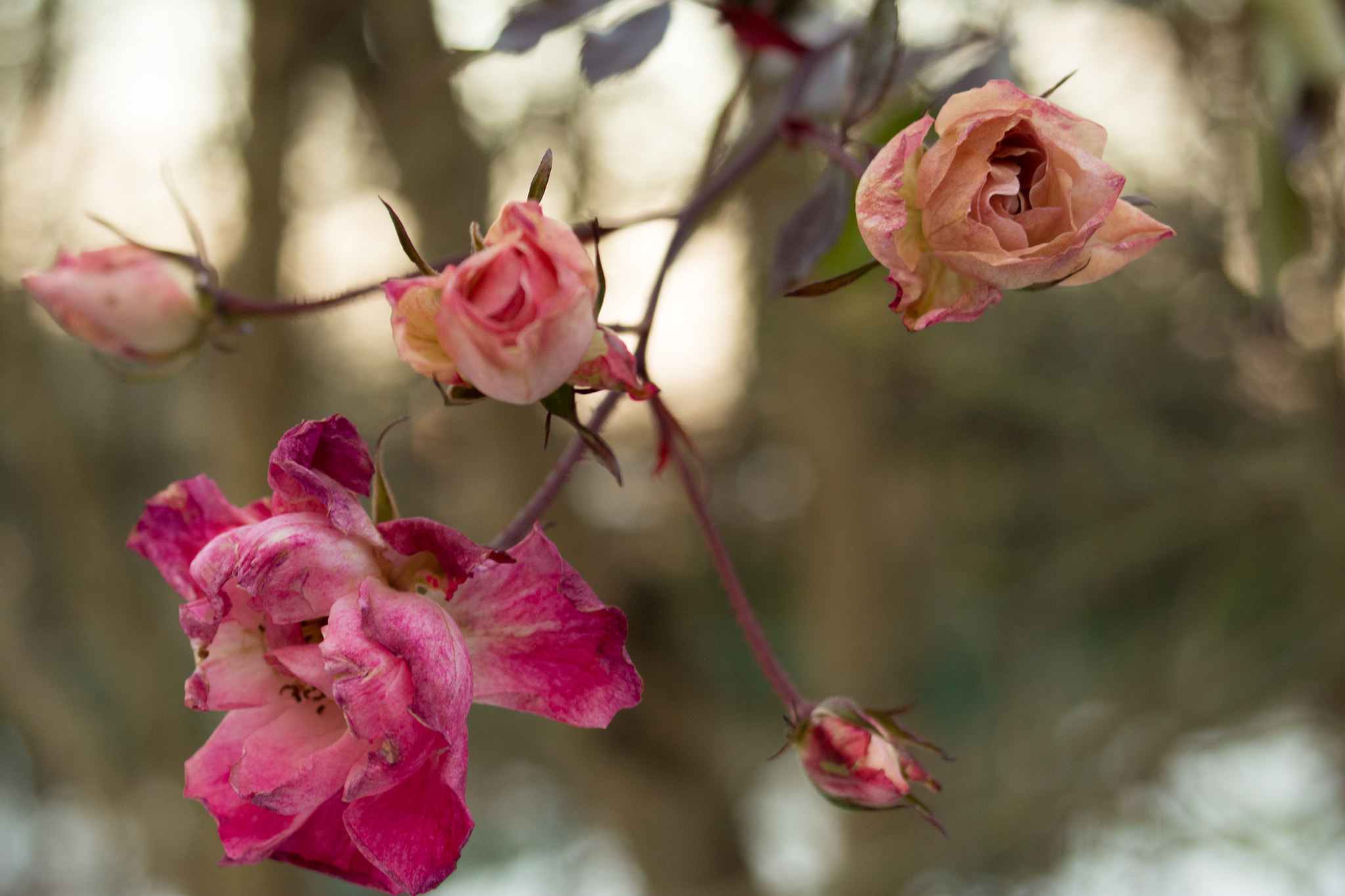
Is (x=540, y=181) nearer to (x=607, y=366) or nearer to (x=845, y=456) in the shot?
(x=607, y=366)

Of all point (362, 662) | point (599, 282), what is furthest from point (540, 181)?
point (362, 662)

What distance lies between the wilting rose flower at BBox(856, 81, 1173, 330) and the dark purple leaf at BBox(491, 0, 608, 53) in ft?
0.65

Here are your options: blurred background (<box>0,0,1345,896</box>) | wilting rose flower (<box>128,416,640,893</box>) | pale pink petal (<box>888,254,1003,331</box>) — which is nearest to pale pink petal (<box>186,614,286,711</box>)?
wilting rose flower (<box>128,416,640,893</box>)

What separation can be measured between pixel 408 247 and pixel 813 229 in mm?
195

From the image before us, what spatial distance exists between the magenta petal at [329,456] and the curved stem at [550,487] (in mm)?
46

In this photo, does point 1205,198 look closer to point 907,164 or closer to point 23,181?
point 907,164

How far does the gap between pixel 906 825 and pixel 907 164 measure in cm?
169

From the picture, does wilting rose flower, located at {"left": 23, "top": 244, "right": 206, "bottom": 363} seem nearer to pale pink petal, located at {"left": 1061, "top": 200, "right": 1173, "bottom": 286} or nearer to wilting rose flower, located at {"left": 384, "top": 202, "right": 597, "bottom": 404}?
wilting rose flower, located at {"left": 384, "top": 202, "right": 597, "bottom": 404}

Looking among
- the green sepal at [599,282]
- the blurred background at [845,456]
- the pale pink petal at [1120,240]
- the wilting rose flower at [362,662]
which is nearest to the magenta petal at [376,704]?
the wilting rose flower at [362,662]

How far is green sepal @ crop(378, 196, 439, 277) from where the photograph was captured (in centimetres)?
29

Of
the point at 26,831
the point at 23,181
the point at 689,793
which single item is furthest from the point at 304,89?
the point at 26,831

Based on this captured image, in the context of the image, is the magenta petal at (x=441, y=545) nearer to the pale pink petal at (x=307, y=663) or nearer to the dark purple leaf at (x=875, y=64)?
the pale pink petal at (x=307, y=663)

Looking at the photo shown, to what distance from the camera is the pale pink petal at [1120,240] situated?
289 mm

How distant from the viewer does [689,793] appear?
1418 millimetres
